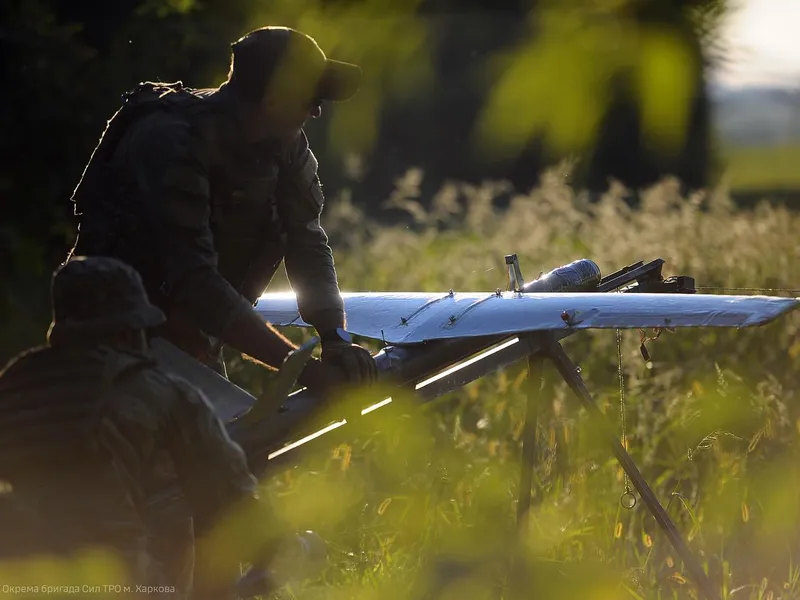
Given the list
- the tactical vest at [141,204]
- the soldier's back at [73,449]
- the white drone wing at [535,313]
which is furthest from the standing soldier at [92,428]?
the white drone wing at [535,313]

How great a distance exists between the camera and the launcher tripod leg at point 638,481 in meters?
4.94

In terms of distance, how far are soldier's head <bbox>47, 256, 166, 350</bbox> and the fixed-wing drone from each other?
0.50m

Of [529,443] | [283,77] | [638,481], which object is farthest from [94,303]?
[638,481]

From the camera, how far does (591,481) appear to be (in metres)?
6.38

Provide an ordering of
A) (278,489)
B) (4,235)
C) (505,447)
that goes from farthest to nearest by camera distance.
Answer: (4,235), (505,447), (278,489)

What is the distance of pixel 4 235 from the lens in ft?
39.3

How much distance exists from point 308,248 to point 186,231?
2.11 feet

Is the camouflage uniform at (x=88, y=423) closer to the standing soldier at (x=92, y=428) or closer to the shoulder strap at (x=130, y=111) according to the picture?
the standing soldier at (x=92, y=428)

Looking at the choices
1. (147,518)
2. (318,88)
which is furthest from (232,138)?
(147,518)

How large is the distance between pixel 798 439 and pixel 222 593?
3.95m

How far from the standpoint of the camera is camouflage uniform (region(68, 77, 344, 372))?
401 centimetres

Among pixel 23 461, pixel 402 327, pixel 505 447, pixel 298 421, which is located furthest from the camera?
pixel 505 447

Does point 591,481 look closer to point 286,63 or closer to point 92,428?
point 286,63

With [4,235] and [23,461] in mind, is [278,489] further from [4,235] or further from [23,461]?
[4,235]
